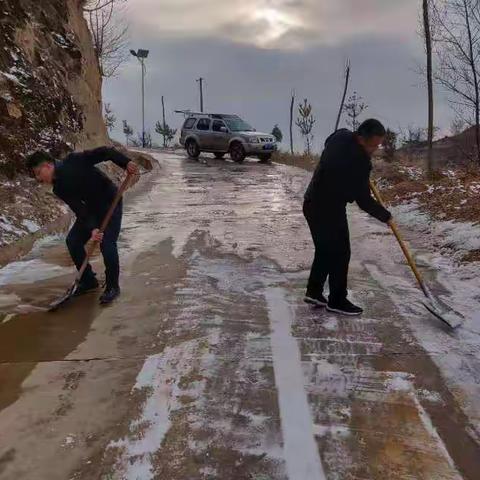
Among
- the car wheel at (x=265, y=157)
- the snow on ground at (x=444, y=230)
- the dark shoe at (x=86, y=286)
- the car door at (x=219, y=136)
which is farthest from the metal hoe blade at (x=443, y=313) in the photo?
the car door at (x=219, y=136)

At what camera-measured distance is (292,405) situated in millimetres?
3582

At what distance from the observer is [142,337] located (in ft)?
15.4

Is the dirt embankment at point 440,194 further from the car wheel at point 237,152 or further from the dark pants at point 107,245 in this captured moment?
the car wheel at point 237,152

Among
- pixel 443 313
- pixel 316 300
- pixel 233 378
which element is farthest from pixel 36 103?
pixel 233 378

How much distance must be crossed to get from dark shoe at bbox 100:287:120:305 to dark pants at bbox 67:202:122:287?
40mm

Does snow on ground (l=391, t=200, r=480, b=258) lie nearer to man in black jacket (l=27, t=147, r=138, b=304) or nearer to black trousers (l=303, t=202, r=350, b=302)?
black trousers (l=303, t=202, r=350, b=302)

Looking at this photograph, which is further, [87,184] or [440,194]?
[440,194]

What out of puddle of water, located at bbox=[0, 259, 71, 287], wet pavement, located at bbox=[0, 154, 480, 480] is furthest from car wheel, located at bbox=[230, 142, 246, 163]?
puddle of water, located at bbox=[0, 259, 71, 287]

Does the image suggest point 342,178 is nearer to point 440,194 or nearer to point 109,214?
point 109,214

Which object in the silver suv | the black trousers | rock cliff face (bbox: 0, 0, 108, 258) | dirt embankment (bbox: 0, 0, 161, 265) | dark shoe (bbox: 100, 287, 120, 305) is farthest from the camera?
the silver suv

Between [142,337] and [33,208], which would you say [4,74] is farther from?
[142,337]

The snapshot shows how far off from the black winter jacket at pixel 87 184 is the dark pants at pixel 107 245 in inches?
4.8

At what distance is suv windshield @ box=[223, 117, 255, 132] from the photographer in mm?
24281

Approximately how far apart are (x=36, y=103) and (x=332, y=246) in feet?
29.2
